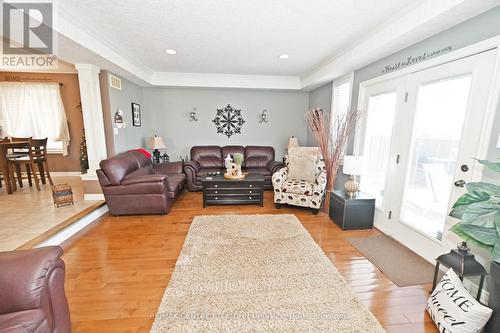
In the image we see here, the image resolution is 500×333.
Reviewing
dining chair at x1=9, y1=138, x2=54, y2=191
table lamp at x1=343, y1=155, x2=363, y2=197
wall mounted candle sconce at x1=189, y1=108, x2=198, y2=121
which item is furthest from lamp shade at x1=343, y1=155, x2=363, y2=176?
dining chair at x1=9, y1=138, x2=54, y2=191

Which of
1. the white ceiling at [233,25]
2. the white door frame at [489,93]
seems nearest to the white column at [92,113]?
the white ceiling at [233,25]

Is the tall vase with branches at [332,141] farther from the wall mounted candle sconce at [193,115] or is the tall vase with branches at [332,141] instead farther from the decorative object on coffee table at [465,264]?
the wall mounted candle sconce at [193,115]

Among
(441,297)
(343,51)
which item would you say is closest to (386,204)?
(441,297)

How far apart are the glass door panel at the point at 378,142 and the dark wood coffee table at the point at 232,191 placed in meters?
1.67

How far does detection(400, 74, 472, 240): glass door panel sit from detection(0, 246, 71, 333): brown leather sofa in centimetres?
312

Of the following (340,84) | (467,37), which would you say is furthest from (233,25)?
(340,84)

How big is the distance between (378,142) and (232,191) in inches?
93.1

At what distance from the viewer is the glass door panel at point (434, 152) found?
2.07m

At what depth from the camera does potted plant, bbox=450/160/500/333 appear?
1.33 meters

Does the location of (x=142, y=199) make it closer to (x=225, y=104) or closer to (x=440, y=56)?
(x=225, y=104)

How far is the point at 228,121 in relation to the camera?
5625 millimetres

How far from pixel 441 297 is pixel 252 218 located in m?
2.22

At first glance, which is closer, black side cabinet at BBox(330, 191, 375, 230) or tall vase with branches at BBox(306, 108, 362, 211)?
black side cabinet at BBox(330, 191, 375, 230)

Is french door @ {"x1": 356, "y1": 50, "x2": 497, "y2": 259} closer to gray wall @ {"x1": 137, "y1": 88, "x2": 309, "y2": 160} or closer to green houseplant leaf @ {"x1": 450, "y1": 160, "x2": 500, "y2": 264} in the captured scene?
green houseplant leaf @ {"x1": 450, "y1": 160, "x2": 500, "y2": 264}
